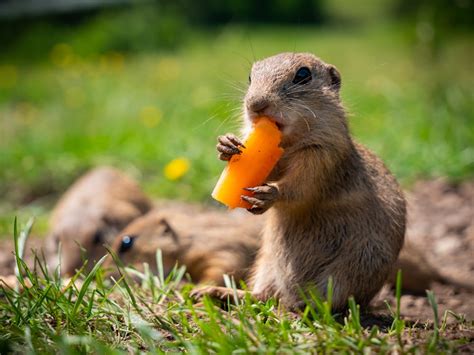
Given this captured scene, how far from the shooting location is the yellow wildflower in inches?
245

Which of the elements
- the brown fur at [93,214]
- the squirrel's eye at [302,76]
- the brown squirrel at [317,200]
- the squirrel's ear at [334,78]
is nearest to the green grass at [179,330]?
the brown squirrel at [317,200]

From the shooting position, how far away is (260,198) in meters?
3.20

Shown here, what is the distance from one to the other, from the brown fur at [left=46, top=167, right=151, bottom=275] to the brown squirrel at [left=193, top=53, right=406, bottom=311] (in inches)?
73.9

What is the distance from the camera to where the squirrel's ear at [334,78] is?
12.3ft

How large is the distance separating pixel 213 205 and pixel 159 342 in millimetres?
3344

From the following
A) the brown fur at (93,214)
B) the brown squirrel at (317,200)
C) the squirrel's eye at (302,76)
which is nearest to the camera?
the brown squirrel at (317,200)

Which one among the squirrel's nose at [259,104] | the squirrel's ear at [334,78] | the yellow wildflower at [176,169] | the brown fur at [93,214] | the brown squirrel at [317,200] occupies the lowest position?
the brown fur at [93,214]

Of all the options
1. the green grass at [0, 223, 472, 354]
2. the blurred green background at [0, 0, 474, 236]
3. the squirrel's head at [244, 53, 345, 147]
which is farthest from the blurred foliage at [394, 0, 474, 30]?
the green grass at [0, 223, 472, 354]

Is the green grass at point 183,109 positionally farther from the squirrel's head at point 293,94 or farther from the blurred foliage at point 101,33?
the squirrel's head at point 293,94

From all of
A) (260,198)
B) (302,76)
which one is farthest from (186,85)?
(260,198)

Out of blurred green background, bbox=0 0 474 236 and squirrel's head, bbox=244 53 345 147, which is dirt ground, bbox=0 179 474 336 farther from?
squirrel's head, bbox=244 53 345 147

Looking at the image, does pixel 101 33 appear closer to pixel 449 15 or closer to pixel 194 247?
pixel 449 15

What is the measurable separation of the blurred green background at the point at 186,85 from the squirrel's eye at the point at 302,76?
48cm

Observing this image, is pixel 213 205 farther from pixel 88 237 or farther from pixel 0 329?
pixel 0 329
